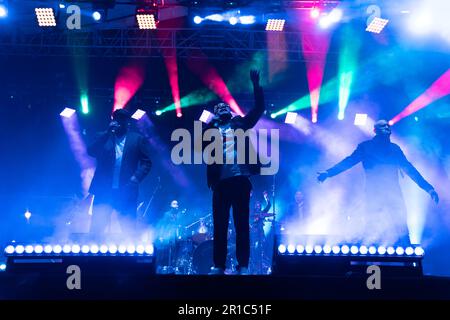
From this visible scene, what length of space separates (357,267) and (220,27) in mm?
8195

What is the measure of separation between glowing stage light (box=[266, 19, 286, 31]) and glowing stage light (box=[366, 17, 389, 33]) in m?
1.83

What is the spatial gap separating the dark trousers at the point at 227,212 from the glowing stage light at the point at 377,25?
7180 millimetres

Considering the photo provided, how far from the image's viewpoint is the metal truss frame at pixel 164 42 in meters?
12.9

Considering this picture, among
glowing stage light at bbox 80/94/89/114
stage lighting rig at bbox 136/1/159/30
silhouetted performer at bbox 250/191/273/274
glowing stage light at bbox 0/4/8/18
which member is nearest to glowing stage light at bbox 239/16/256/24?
stage lighting rig at bbox 136/1/159/30

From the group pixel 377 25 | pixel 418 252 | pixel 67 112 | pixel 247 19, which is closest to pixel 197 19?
pixel 247 19

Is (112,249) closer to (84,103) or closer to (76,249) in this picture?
(76,249)

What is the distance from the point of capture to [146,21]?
11.6 metres

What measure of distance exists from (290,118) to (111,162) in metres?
9.14

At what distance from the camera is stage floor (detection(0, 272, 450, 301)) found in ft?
15.2

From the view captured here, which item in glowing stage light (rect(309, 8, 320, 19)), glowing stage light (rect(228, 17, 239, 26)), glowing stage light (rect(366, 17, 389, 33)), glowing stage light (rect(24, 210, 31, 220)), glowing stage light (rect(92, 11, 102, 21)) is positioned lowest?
glowing stage light (rect(24, 210, 31, 220))

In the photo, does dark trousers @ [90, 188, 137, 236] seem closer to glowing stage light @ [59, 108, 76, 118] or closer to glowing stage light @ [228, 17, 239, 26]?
glowing stage light @ [228, 17, 239, 26]

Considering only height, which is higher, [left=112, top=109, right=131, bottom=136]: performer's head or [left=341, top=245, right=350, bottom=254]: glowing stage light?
[left=112, top=109, right=131, bottom=136]: performer's head

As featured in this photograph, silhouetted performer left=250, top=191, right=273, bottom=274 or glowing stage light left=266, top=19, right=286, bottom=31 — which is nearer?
silhouetted performer left=250, top=191, right=273, bottom=274
